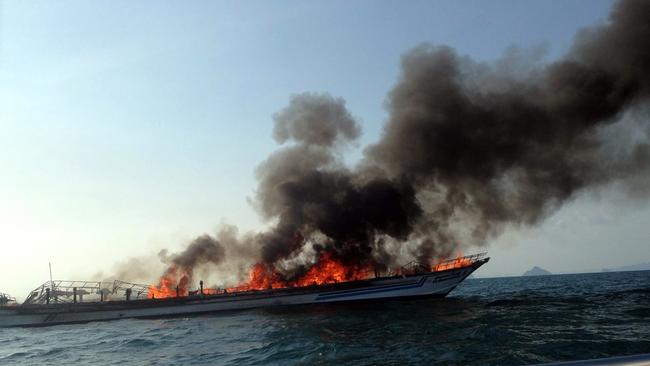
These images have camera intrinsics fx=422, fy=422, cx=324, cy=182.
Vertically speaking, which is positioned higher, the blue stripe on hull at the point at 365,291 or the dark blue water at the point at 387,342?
the dark blue water at the point at 387,342

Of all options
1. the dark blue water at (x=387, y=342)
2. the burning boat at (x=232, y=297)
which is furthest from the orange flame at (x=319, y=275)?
the dark blue water at (x=387, y=342)

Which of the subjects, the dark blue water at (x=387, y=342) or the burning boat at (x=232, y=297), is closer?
the dark blue water at (x=387, y=342)

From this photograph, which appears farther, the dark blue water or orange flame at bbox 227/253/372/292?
orange flame at bbox 227/253/372/292

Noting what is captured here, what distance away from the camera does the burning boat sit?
5566cm

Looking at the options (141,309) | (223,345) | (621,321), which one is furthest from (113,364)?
(141,309)

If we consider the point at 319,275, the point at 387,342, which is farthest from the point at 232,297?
the point at 387,342

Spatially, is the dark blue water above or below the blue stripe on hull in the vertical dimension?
above

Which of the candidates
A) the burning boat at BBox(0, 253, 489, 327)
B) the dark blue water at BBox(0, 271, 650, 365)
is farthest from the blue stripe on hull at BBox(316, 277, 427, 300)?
the dark blue water at BBox(0, 271, 650, 365)

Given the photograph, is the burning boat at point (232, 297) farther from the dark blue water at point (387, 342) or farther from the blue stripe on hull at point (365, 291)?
the dark blue water at point (387, 342)

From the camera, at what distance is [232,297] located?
57156 millimetres

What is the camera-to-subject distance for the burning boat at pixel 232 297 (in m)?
55.7

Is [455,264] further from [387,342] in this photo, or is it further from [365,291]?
[387,342]

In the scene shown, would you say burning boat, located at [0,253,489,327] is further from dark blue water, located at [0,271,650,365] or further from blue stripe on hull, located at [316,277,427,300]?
dark blue water, located at [0,271,650,365]

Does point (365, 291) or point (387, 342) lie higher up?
point (387, 342)
